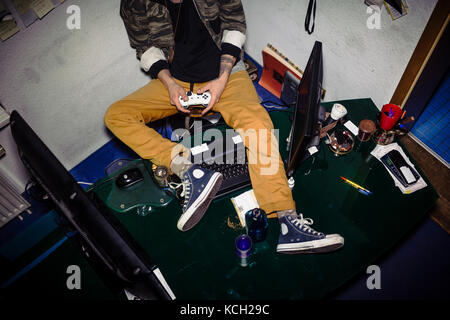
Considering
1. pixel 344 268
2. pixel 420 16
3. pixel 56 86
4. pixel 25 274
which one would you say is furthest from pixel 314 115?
pixel 56 86

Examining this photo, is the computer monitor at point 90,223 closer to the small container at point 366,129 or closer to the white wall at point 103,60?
the white wall at point 103,60

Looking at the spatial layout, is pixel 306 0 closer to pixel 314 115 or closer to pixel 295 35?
pixel 295 35

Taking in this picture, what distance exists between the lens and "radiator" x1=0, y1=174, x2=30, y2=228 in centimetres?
198

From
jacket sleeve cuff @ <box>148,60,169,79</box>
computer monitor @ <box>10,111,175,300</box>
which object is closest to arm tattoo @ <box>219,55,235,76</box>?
jacket sleeve cuff @ <box>148,60,169,79</box>

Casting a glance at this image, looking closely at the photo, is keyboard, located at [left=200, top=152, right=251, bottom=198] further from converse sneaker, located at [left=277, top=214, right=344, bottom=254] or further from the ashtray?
the ashtray

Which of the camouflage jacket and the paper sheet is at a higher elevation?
the camouflage jacket

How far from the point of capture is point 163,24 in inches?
74.2

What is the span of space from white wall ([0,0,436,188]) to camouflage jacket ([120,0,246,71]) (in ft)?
0.77

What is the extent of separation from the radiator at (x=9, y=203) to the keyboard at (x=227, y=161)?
1.36m

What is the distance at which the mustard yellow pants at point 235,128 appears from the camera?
56.8 inches

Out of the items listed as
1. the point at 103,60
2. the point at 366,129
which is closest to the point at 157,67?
the point at 103,60

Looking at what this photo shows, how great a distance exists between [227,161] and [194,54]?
2.75 ft

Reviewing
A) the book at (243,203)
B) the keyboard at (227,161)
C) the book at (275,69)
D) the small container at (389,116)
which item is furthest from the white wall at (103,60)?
the book at (243,203)

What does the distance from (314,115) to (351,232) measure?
61cm
